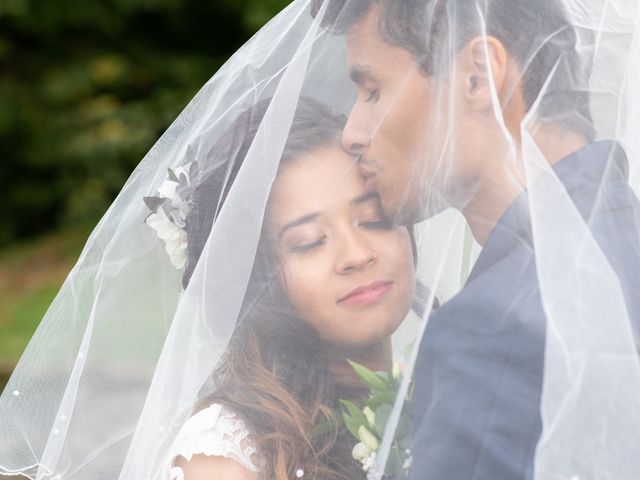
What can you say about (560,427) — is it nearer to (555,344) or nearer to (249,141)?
(555,344)

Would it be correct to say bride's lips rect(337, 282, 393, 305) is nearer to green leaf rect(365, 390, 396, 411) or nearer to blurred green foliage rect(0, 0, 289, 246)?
green leaf rect(365, 390, 396, 411)

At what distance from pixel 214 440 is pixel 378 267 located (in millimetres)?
467

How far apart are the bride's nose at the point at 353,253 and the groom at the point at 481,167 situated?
0.07 meters

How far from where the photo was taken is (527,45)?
176cm

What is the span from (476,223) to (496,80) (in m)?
0.23

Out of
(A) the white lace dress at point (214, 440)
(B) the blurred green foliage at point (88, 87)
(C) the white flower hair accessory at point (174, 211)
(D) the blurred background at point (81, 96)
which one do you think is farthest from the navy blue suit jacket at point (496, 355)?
(B) the blurred green foliage at point (88, 87)

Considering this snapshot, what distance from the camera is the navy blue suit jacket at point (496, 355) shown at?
1.55 meters

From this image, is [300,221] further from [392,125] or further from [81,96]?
[81,96]

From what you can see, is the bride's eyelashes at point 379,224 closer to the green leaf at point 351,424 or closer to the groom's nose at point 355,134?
the groom's nose at point 355,134

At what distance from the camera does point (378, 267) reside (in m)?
1.82

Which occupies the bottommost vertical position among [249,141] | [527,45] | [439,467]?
[439,467]

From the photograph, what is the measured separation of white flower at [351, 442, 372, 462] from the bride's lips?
236 millimetres

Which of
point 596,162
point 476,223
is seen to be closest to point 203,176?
point 476,223

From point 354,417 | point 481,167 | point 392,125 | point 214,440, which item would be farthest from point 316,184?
point 214,440
